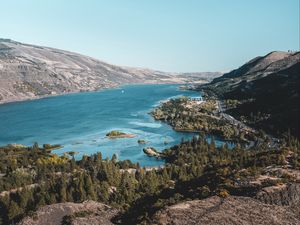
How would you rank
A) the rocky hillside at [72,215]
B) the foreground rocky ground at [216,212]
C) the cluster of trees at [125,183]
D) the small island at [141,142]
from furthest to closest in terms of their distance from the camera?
1. the small island at [141,142]
2. the cluster of trees at [125,183]
3. the rocky hillside at [72,215]
4. the foreground rocky ground at [216,212]

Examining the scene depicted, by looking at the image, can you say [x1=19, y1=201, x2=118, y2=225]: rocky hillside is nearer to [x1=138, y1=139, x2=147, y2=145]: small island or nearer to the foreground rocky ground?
the foreground rocky ground

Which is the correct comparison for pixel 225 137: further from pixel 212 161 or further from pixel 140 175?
pixel 140 175

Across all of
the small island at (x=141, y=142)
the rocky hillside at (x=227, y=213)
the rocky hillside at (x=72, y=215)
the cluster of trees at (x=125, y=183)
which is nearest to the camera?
the rocky hillside at (x=227, y=213)

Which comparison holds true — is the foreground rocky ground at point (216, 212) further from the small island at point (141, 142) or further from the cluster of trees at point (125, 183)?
the small island at point (141, 142)

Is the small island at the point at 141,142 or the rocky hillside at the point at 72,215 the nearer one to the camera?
the rocky hillside at the point at 72,215

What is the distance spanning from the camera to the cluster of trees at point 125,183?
252 ft

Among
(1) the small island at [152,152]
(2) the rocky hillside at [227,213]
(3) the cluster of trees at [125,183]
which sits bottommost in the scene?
(1) the small island at [152,152]

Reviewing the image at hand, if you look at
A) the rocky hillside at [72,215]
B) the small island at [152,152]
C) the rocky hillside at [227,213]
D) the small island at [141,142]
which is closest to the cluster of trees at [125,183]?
the rocky hillside at [227,213]

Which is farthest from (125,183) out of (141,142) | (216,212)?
(141,142)

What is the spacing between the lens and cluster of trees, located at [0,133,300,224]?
76.8 m

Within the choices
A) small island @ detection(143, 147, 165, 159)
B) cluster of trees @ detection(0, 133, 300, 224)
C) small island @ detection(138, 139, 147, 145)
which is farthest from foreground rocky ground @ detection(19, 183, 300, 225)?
→ small island @ detection(138, 139, 147, 145)

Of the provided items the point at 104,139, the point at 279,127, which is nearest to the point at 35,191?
the point at 104,139

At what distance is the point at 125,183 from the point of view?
98812mm

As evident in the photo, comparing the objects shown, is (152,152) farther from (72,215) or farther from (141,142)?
(72,215)
